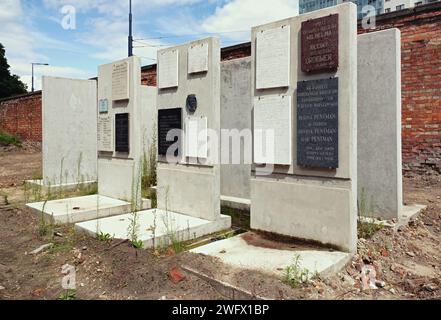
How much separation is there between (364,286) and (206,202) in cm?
240

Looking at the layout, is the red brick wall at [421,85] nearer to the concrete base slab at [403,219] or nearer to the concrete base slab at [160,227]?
the concrete base slab at [403,219]

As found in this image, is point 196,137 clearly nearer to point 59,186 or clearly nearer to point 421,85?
point 59,186

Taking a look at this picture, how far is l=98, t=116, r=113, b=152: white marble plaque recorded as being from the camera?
22.5 ft

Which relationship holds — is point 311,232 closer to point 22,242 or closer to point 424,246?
point 424,246

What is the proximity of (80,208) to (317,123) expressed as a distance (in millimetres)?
3970

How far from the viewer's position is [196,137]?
17.0 ft

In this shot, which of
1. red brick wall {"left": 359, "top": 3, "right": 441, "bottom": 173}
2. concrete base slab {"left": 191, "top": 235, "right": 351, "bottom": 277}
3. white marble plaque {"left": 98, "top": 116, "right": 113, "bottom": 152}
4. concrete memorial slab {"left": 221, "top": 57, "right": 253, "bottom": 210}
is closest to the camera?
concrete base slab {"left": 191, "top": 235, "right": 351, "bottom": 277}

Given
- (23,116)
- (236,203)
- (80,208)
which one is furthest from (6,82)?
(236,203)

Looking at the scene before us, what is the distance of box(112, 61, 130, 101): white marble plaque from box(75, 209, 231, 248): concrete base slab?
2265 mm

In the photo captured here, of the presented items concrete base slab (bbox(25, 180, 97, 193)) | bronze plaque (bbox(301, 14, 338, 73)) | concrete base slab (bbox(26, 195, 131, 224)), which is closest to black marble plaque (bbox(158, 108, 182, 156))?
concrete base slab (bbox(26, 195, 131, 224))

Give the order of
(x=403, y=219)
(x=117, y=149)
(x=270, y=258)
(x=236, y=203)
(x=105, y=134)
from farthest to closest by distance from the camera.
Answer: (x=105, y=134)
(x=117, y=149)
(x=236, y=203)
(x=403, y=219)
(x=270, y=258)

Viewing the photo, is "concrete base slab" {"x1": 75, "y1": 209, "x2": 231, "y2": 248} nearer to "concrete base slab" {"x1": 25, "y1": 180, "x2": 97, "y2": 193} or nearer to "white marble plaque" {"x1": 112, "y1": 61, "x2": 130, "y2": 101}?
"white marble plaque" {"x1": 112, "y1": 61, "x2": 130, "y2": 101}

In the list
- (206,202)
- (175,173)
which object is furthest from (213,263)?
(175,173)

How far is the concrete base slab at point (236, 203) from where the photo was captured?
6.12 m
